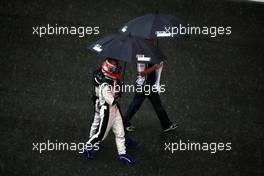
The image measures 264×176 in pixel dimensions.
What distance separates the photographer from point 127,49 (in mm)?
13555

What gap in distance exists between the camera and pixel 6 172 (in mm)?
14203

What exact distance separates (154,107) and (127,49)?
6.51 ft

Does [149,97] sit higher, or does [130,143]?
[149,97]

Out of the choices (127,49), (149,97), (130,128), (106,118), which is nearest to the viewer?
(127,49)

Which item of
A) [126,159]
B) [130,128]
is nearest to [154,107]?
[130,128]

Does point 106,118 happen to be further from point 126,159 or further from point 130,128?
point 130,128

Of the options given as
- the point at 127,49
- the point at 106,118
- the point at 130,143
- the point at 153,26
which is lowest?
the point at 130,143

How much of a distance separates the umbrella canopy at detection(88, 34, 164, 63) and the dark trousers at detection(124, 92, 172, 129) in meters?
1.45

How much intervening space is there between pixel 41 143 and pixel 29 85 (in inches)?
80.9

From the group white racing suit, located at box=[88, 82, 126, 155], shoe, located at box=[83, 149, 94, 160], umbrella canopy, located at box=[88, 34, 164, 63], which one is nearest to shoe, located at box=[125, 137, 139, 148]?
white racing suit, located at box=[88, 82, 126, 155]

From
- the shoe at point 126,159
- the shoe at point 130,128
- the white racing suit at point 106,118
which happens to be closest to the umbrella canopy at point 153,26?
the white racing suit at point 106,118

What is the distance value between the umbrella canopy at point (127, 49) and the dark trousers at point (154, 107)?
1451 millimetres

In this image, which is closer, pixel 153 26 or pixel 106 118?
pixel 106 118

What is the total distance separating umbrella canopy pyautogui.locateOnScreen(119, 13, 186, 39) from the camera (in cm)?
1441
